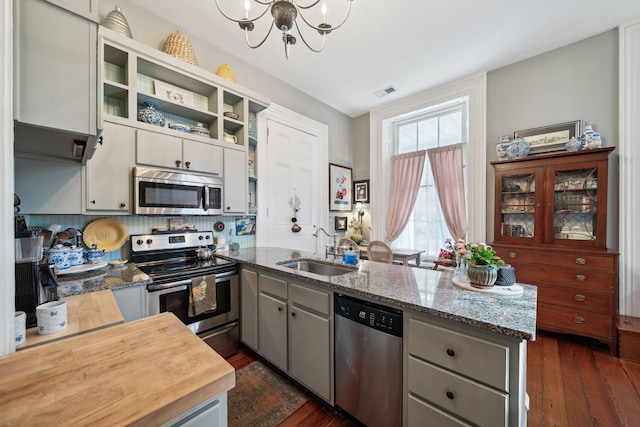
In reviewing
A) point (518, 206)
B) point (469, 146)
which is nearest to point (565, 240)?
point (518, 206)

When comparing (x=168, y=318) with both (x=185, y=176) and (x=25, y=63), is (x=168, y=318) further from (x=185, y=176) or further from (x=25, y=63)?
(x=185, y=176)

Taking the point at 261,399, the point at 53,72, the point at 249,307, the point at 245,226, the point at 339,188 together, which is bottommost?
the point at 261,399

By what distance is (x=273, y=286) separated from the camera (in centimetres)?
198

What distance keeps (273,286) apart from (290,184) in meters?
1.87

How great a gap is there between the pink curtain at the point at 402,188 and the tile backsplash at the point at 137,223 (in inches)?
91.6

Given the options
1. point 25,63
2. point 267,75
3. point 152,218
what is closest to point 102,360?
point 25,63

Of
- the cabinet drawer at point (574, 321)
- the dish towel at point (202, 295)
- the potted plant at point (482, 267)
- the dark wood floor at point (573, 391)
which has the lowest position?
the dark wood floor at point (573, 391)

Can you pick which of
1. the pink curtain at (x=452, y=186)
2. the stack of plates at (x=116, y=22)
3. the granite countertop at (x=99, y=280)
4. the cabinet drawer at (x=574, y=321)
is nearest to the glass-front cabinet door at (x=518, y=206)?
the pink curtain at (x=452, y=186)

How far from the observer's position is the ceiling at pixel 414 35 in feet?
7.40

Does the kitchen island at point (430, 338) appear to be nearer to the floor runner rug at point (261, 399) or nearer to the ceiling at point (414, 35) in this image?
the floor runner rug at point (261, 399)

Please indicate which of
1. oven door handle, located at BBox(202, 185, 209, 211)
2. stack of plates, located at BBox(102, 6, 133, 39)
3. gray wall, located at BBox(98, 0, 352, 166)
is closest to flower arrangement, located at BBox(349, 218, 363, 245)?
gray wall, located at BBox(98, 0, 352, 166)

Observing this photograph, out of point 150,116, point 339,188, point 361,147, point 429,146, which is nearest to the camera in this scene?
point 150,116

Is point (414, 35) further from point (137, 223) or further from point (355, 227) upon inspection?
point (137, 223)

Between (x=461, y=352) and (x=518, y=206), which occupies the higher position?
(x=518, y=206)
